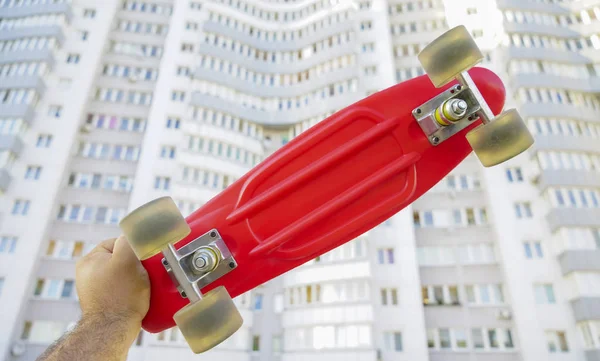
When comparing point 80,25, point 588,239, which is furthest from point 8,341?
point 588,239

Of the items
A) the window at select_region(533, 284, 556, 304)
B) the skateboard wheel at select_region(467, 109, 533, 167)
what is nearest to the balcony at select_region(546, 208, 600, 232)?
the window at select_region(533, 284, 556, 304)

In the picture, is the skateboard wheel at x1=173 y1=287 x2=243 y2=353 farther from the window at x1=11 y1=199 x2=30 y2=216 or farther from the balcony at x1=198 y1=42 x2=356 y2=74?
the balcony at x1=198 y1=42 x2=356 y2=74

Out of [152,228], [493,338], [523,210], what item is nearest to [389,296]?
[493,338]

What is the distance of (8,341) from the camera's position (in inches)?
918

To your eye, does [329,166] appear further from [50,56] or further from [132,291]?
[50,56]

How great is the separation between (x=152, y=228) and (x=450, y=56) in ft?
9.60

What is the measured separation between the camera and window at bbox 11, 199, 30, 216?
27.0 m

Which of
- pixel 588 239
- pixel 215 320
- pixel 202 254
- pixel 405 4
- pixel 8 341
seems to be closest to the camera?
pixel 215 320

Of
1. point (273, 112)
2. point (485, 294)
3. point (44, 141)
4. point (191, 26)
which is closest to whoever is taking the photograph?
point (485, 294)

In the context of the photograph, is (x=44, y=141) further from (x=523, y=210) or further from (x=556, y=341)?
(x=556, y=341)

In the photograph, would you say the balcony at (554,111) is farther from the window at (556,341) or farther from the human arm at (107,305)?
the human arm at (107,305)

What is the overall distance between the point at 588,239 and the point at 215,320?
29.9 metres

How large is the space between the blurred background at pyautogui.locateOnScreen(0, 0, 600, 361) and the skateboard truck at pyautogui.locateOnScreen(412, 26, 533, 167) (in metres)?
22.2

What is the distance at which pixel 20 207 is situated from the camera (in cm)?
2722
